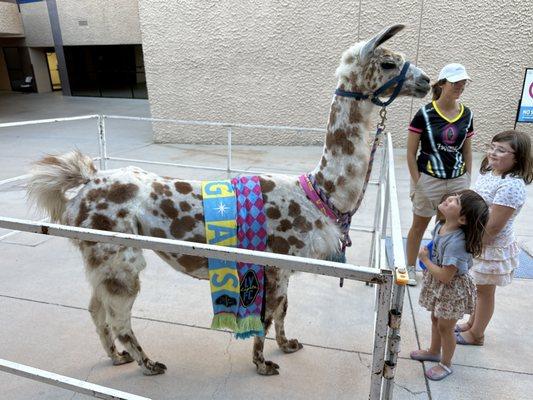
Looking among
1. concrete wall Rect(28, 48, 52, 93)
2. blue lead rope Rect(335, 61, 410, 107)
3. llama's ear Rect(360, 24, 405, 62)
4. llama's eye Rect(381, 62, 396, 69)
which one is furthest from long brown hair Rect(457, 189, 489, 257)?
concrete wall Rect(28, 48, 52, 93)

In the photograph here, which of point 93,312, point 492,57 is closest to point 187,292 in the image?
point 93,312

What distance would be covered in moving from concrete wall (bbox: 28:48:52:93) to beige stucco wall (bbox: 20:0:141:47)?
9.25ft

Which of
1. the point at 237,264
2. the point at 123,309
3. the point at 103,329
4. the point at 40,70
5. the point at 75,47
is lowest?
the point at 103,329

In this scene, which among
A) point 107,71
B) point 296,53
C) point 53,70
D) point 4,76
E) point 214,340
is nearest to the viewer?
point 214,340

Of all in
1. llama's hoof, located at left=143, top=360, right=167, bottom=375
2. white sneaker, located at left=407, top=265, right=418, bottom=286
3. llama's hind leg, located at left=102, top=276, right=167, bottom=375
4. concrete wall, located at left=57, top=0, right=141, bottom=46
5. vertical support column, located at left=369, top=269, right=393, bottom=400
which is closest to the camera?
vertical support column, located at left=369, top=269, right=393, bottom=400

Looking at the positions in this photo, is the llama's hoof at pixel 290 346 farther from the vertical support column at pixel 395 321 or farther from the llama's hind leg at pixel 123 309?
the vertical support column at pixel 395 321

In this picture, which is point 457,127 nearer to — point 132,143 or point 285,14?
point 285,14

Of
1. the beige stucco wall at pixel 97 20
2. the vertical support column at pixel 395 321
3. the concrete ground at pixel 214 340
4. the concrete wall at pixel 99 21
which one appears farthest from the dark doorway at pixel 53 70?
the vertical support column at pixel 395 321

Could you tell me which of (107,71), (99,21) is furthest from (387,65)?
(107,71)

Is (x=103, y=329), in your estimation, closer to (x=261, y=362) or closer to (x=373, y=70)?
(x=261, y=362)

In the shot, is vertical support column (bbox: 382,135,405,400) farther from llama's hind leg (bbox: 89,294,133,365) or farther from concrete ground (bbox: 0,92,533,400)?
llama's hind leg (bbox: 89,294,133,365)

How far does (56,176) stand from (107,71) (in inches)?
852

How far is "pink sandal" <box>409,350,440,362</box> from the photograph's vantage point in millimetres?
2809

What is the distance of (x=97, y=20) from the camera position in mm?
18469
